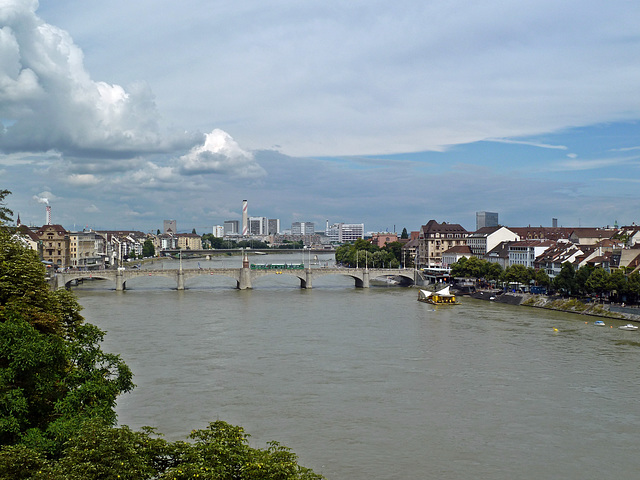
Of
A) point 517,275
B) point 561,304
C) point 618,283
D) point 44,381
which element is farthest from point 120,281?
point 44,381

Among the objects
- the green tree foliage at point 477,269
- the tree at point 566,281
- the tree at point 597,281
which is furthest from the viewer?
the green tree foliage at point 477,269

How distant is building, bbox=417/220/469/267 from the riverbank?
31080 mm

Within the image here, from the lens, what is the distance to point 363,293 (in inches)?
2520

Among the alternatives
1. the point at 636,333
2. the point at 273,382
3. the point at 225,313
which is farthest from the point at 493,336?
the point at 225,313

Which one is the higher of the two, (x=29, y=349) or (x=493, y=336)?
(x=29, y=349)

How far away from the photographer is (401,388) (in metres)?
24.5

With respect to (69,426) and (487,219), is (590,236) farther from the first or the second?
(69,426)

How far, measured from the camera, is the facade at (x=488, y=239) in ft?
282

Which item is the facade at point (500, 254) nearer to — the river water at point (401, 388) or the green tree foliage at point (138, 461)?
the river water at point (401, 388)

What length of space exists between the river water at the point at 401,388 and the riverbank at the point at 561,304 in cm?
206

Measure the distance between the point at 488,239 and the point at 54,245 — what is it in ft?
191

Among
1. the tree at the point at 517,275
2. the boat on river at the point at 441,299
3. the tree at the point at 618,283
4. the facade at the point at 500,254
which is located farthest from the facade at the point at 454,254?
the tree at the point at 618,283

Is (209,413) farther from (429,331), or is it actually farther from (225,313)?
(225,313)

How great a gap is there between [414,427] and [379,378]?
6.20 metres
